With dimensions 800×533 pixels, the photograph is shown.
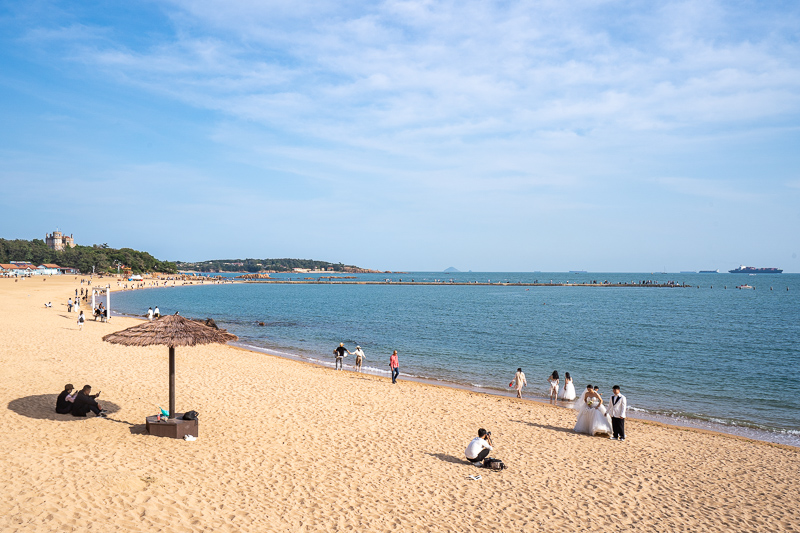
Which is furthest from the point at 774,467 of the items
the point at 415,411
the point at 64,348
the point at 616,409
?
the point at 64,348

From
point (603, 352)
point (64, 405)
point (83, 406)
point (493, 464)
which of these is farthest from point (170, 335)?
point (603, 352)

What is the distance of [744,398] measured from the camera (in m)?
19.9

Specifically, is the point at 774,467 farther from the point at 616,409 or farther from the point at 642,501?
the point at 642,501

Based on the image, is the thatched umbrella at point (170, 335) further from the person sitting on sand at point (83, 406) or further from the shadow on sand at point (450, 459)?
the shadow on sand at point (450, 459)

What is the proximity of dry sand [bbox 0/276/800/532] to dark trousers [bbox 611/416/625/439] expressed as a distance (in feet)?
1.85

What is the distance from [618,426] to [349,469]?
7960 mm

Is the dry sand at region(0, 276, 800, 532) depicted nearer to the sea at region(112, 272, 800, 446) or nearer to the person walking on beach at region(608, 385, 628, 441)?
the person walking on beach at region(608, 385, 628, 441)

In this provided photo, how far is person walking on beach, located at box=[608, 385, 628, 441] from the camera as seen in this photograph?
1315 cm

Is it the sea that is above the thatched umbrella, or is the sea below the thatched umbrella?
below

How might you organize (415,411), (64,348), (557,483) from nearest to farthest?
(557,483) < (415,411) < (64,348)

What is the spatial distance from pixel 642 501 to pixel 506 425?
5.31 meters

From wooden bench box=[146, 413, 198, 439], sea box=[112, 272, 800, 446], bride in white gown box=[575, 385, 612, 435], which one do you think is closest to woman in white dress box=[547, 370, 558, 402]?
sea box=[112, 272, 800, 446]

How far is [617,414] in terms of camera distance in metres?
13.2

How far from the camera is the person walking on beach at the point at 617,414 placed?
13.1m
